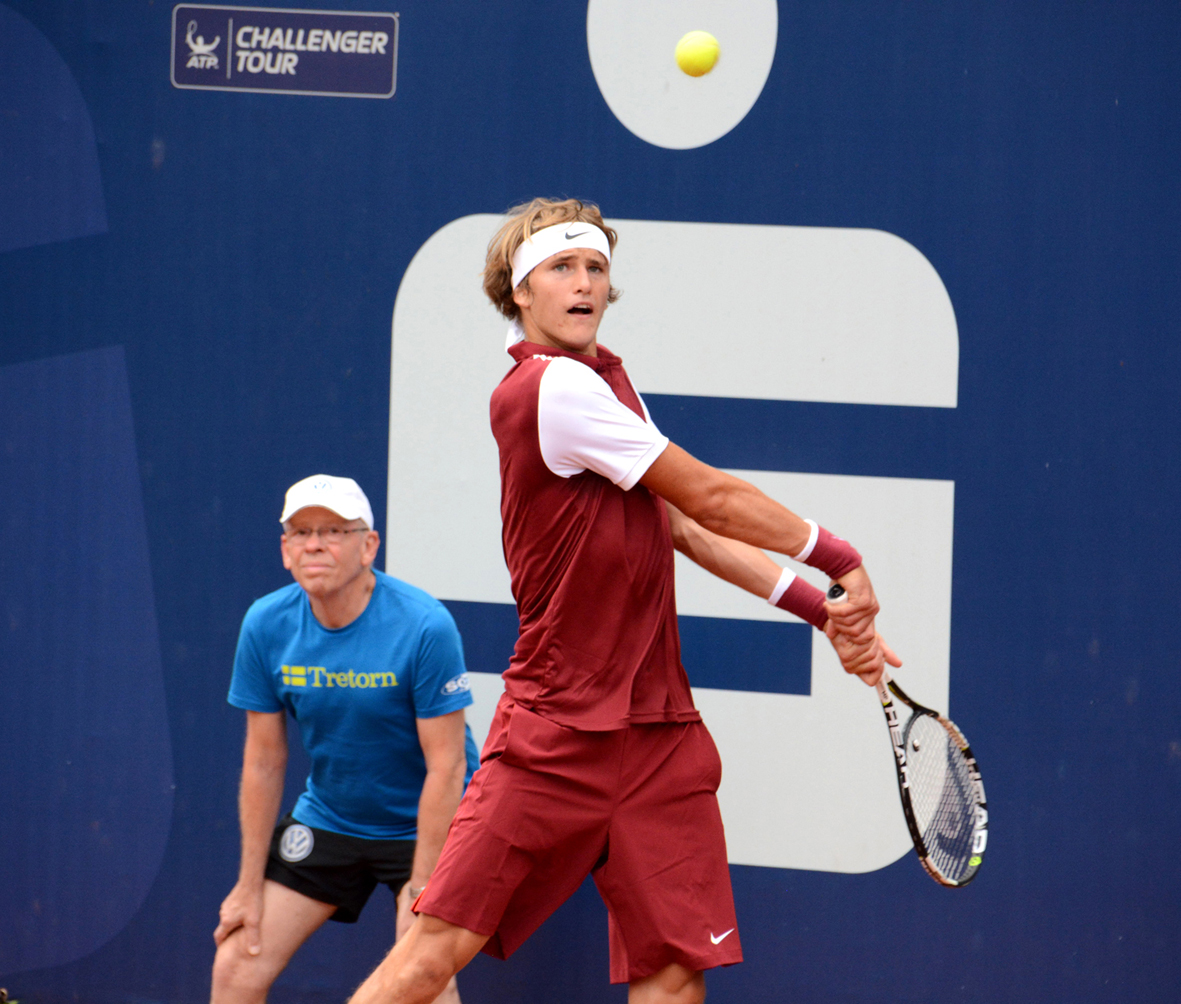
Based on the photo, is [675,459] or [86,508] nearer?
[675,459]

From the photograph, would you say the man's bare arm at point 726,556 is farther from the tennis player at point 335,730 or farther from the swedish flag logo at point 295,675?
the swedish flag logo at point 295,675

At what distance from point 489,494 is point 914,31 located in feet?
4.88

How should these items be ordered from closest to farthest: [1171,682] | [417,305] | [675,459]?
[675,459] < [1171,682] < [417,305]

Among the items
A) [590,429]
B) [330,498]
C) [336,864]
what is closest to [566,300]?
[590,429]

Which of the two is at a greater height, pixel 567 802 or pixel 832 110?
pixel 832 110

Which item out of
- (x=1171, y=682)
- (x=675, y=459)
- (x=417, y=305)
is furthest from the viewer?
(x=417, y=305)

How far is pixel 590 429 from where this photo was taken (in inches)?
84.7

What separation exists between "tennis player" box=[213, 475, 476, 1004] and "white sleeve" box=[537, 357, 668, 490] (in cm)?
80

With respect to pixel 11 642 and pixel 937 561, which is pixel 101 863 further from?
pixel 937 561

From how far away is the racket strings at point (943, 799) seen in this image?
2.45 metres

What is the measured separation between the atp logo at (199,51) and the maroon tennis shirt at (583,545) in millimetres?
1563

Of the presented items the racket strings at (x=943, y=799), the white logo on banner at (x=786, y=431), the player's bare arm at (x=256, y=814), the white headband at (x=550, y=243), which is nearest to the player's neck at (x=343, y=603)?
the player's bare arm at (x=256, y=814)

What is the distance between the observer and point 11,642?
3434 mm

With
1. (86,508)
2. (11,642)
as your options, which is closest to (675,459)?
(86,508)
